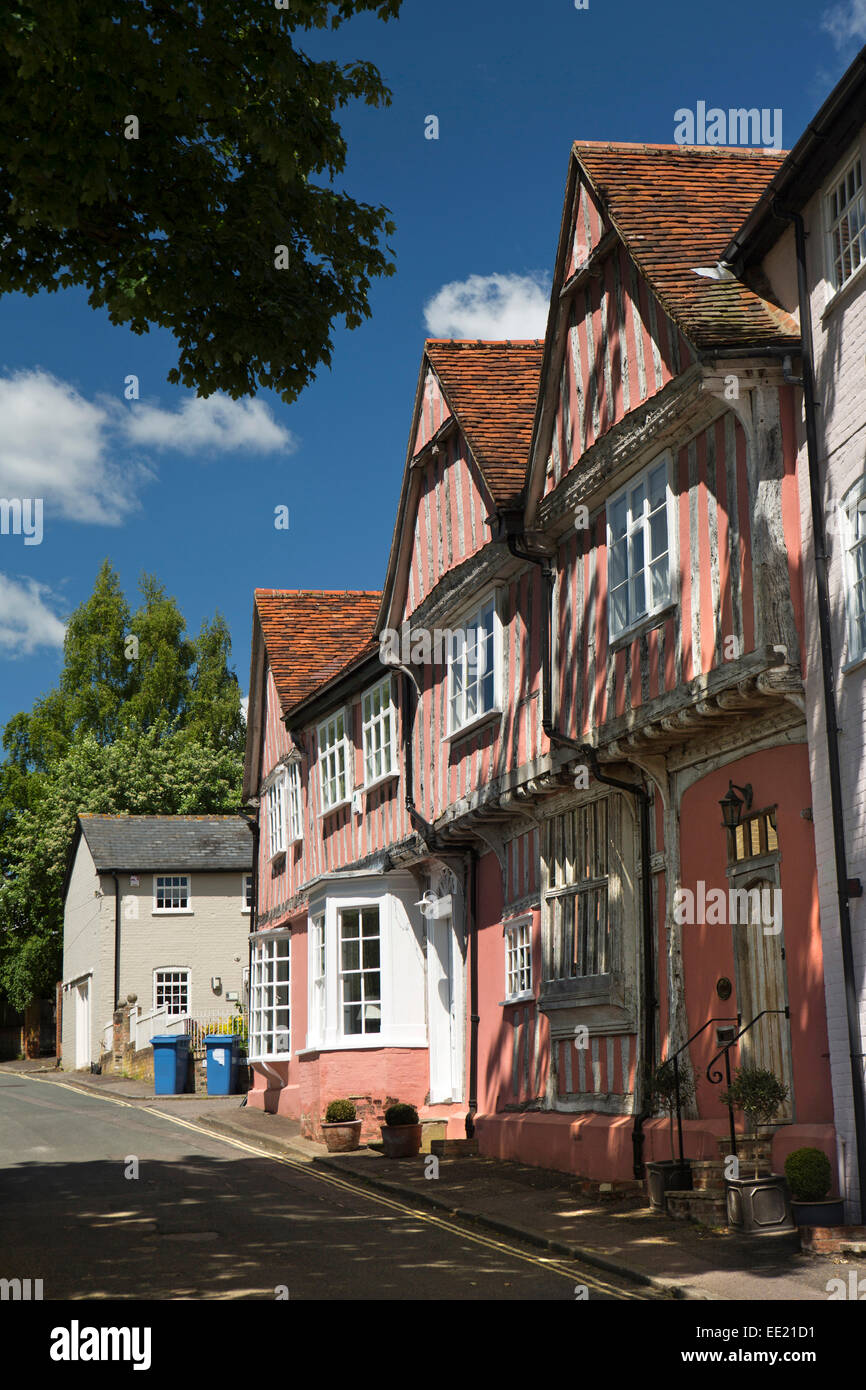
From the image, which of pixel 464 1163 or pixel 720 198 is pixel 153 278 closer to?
pixel 720 198

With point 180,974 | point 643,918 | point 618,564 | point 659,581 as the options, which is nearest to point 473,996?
point 643,918

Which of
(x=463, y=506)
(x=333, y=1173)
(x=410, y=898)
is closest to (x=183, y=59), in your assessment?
(x=463, y=506)

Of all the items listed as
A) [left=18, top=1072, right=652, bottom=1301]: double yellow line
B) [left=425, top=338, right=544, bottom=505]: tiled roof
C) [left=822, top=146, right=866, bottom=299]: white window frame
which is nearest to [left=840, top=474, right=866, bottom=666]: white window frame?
[left=822, top=146, right=866, bottom=299]: white window frame

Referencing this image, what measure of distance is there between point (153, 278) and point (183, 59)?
1620 millimetres

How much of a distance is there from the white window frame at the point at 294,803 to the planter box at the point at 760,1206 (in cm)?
1615

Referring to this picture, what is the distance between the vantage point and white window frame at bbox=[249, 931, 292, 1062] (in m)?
26.5

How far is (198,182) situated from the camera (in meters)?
11.0

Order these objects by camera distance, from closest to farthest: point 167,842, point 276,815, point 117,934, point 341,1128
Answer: point 341,1128
point 276,815
point 117,934
point 167,842

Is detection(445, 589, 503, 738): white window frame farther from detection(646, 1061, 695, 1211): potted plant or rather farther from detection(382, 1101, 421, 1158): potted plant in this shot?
detection(646, 1061, 695, 1211): potted plant

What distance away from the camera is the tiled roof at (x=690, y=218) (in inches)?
479

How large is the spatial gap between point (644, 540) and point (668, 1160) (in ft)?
18.3

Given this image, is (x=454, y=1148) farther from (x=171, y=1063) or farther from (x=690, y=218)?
(x=171, y=1063)

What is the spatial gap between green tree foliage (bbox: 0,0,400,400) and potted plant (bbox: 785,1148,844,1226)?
22.5ft

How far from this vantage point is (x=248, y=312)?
11.2m
